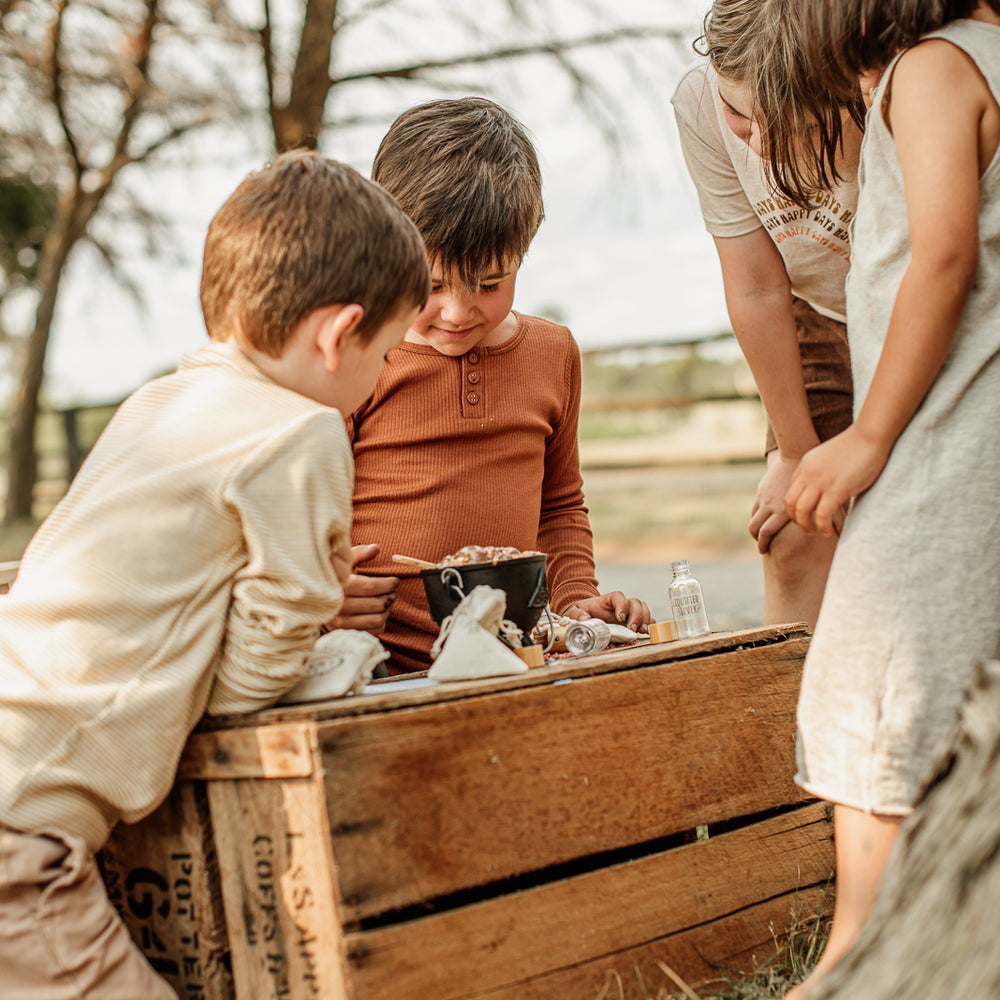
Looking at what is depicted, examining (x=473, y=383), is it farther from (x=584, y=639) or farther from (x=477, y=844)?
(x=477, y=844)

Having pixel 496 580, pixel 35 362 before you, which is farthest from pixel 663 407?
pixel 496 580

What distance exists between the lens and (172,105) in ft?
25.5

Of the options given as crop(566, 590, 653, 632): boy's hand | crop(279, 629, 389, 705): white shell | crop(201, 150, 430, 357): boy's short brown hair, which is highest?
crop(201, 150, 430, 357): boy's short brown hair

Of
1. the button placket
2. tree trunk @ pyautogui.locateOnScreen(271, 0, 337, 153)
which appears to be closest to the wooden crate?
the button placket

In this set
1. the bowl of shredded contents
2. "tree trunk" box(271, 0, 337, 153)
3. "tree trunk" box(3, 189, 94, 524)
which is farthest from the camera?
"tree trunk" box(3, 189, 94, 524)

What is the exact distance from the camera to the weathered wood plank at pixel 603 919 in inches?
48.3

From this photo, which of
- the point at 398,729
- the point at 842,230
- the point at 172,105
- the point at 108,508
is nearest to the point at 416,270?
the point at 108,508

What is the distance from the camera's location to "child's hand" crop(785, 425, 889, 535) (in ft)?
4.46

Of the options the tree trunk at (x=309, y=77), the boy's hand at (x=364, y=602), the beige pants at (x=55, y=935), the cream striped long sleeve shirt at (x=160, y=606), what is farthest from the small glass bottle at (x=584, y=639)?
the tree trunk at (x=309, y=77)

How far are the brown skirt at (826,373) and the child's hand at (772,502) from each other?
134 millimetres

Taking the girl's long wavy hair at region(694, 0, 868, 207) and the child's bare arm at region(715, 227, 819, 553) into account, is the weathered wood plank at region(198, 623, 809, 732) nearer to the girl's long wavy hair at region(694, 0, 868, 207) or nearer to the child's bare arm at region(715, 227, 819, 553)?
the child's bare arm at region(715, 227, 819, 553)

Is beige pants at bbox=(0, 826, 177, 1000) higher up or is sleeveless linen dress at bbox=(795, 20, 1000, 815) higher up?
sleeveless linen dress at bbox=(795, 20, 1000, 815)

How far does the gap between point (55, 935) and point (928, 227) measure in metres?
1.27

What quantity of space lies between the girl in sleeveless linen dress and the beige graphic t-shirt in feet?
1.87
